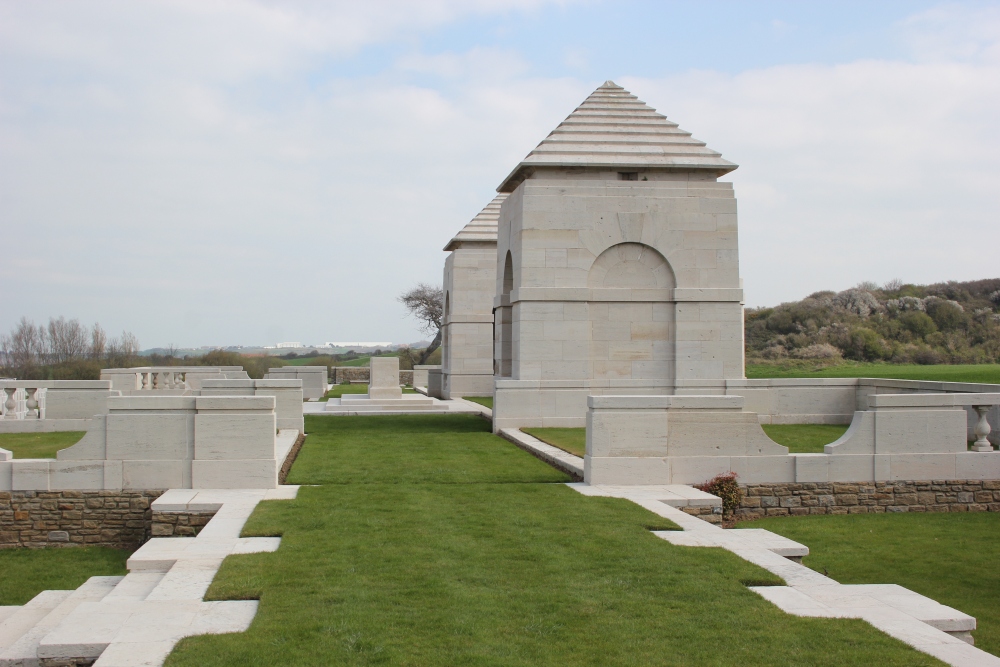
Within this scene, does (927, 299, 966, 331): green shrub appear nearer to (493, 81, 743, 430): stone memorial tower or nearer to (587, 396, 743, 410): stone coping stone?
(493, 81, 743, 430): stone memorial tower

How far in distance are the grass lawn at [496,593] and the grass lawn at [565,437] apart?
366 centimetres

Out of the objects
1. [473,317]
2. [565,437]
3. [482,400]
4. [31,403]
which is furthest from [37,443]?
[473,317]

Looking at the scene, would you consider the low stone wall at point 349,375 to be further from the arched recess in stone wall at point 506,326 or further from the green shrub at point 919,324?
the arched recess in stone wall at point 506,326

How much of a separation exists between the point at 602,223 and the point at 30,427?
12.1 metres

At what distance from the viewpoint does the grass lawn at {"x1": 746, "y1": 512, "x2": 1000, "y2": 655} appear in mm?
8055

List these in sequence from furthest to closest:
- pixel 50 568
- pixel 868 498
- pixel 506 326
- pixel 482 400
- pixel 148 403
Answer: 1. pixel 482 400
2. pixel 506 326
3. pixel 868 498
4. pixel 148 403
5. pixel 50 568

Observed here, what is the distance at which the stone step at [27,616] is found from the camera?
6652 millimetres

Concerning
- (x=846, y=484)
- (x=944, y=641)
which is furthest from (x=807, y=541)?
(x=944, y=641)

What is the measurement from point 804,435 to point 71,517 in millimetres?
11876

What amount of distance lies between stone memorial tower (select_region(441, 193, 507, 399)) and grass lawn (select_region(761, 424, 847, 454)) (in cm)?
1383

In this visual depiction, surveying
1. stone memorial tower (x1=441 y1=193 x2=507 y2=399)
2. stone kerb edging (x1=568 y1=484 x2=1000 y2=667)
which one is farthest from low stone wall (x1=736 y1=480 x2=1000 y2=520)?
stone memorial tower (x1=441 y1=193 x2=507 y2=399)

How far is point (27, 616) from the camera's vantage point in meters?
7.20

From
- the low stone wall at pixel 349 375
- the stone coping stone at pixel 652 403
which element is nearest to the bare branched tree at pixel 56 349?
the low stone wall at pixel 349 375

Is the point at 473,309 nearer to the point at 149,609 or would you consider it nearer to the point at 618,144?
the point at 618,144
